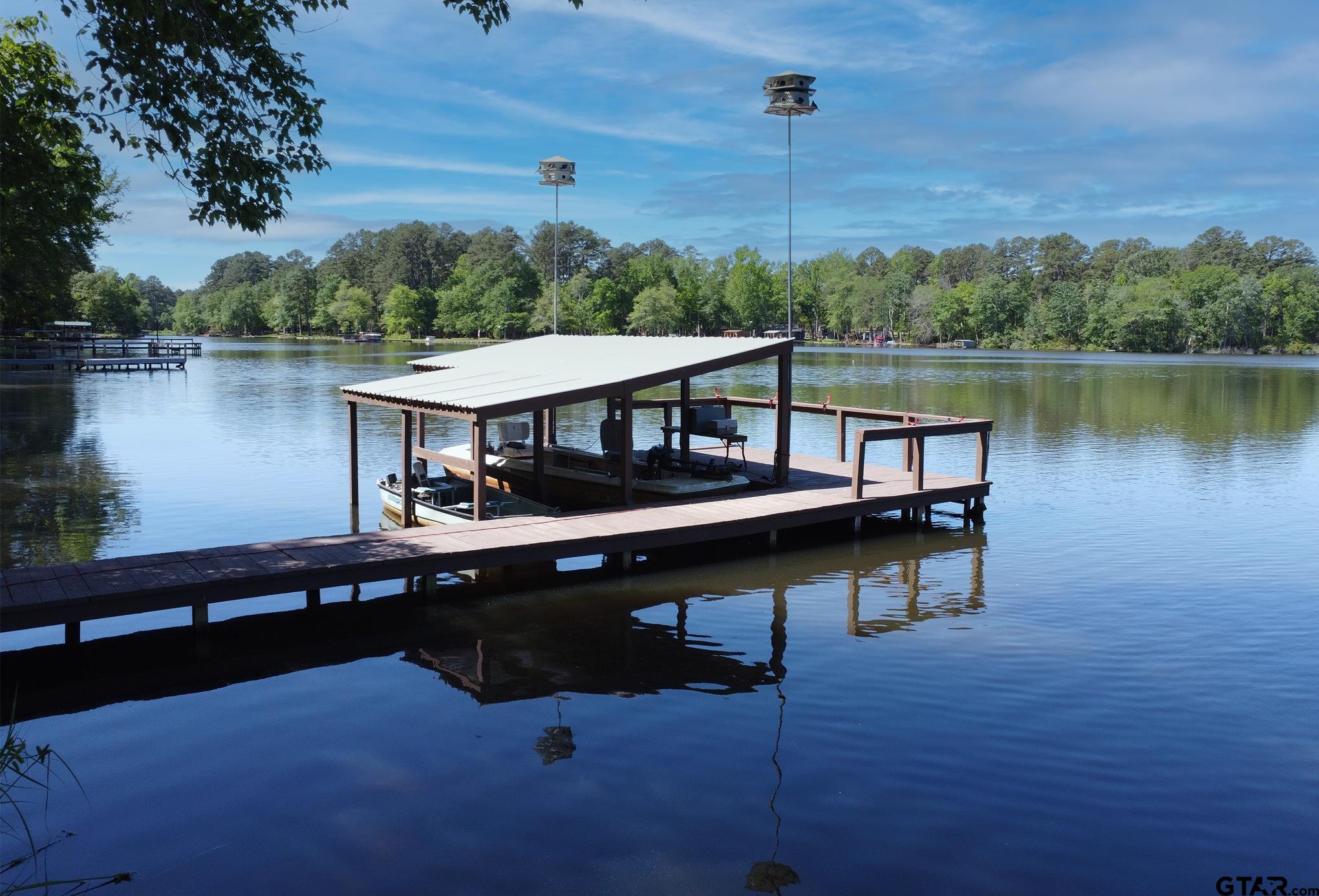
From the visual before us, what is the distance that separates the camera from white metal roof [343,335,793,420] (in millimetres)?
13281

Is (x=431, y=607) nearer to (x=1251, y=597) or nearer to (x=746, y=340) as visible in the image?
(x=746, y=340)

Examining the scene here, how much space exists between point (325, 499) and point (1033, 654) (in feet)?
40.7

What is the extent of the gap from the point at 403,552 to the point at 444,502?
3.96m

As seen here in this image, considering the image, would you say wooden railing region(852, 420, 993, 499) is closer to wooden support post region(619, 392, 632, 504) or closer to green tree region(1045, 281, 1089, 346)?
wooden support post region(619, 392, 632, 504)

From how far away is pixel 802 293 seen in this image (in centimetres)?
13200

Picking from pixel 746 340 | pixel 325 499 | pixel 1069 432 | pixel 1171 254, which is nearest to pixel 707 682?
pixel 746 340

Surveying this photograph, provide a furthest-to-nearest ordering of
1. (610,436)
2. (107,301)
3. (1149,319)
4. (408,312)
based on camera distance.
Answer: (408,312) → (1149,319) → (107,301) → (610,436)

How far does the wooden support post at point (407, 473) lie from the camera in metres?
14.4

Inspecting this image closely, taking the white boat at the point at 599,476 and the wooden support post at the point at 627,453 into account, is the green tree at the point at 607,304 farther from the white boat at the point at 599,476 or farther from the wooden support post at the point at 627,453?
the wooden support post at the point at 627,453

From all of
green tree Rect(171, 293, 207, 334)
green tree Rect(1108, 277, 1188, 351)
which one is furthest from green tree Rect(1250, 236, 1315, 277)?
green tree Rect(171, 293, 207, 334)

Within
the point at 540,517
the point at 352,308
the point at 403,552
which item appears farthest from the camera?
the point at 352,308

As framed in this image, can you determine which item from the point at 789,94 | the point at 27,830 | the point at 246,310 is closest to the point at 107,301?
the point at 246,310

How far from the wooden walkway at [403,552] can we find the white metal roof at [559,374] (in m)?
1.63

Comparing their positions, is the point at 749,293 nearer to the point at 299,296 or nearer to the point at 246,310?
the point at 299,296
